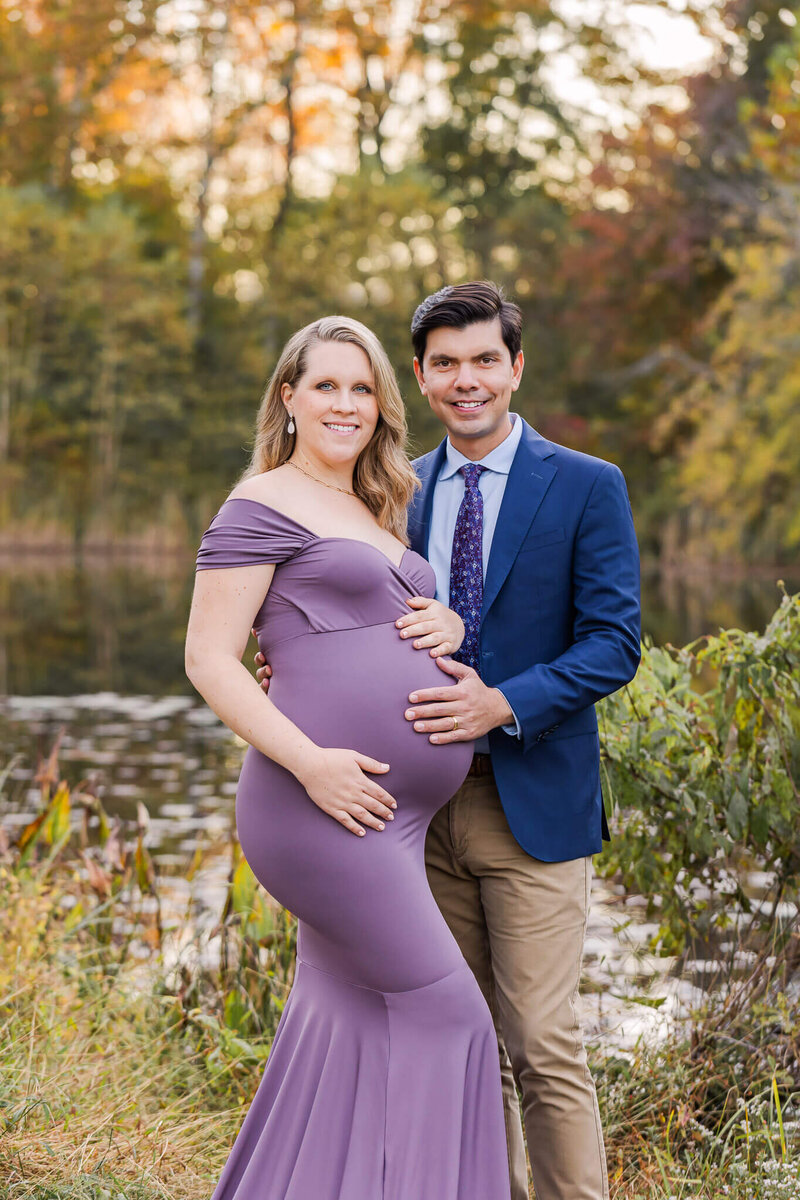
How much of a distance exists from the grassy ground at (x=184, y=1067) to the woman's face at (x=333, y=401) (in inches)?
66.4

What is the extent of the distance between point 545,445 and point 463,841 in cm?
95

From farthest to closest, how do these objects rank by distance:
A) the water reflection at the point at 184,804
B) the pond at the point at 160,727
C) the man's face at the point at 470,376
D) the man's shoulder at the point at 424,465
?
the pond at the point at 160,727
the water reflection at the point at 184,804
the man's shoulder at the point at 424,465
the man's face at the point at 470,376

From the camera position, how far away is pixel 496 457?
3.23 m

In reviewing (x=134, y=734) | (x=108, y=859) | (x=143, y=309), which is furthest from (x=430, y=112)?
(x=108, y=859)

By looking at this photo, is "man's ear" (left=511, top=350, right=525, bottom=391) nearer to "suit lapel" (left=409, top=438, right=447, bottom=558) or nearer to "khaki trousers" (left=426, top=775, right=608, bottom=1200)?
"suit lapel" (left=409, top=438, right=447, bottom=558)

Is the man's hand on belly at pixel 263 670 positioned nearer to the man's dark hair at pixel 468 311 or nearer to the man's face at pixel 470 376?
the man's face at pixel 470 376

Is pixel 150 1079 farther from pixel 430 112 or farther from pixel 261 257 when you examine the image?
pixel 430 112

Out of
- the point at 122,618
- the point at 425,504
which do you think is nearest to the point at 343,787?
the point at 425,504

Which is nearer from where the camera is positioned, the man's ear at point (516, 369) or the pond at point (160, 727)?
the man's ear at point (516, 369)

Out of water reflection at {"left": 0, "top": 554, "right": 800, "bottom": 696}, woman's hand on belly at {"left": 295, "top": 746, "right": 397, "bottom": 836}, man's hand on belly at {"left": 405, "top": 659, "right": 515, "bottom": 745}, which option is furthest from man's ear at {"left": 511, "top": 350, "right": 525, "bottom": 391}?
water reflection at {"left": 0, "top": 554, "right": 800, "bottom": 696}

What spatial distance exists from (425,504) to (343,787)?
927mm

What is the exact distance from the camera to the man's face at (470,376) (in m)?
3.10

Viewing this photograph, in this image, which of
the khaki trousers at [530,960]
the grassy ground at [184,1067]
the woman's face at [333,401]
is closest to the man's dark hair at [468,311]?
the woman's face at [333,401]

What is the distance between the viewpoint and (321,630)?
272 cm
